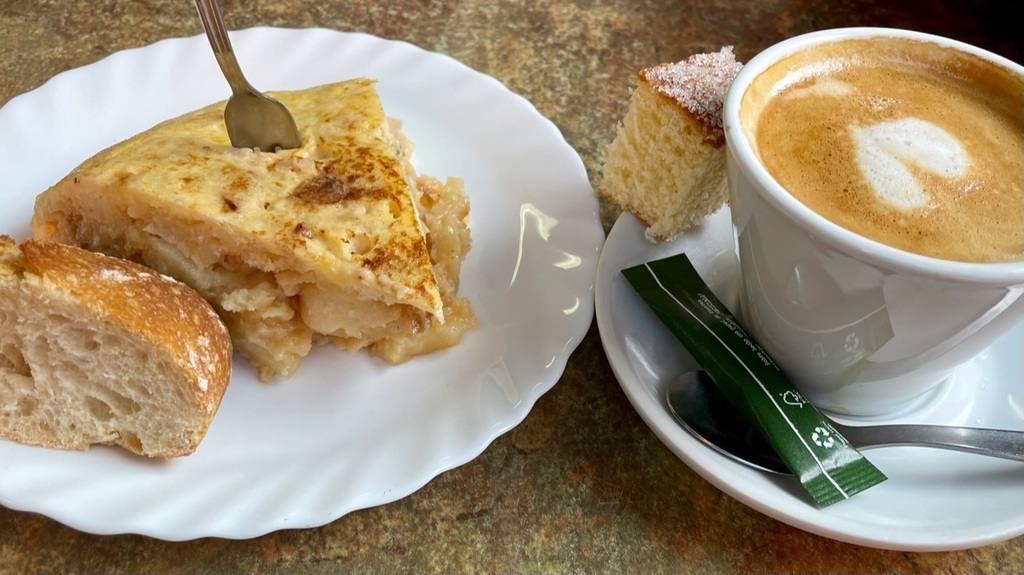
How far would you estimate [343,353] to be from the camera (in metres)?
1.61

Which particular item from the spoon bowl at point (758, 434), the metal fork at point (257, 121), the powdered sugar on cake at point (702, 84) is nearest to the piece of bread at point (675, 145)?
the powdered sugar on cake at point (702, 84)

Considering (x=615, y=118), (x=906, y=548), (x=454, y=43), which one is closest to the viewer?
(x=906, y=548)

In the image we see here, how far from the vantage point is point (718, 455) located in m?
1.33

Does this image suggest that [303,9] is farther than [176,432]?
Yes

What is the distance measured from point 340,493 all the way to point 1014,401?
4.28ft

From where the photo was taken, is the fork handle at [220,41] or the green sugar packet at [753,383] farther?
the fork handle at [220,41]

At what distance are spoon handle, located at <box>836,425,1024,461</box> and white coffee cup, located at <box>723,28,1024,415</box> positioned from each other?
0.08 m

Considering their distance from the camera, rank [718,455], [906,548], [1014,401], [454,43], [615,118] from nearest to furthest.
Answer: [906,548] < [718,455] < [1014,401] < [615,118] < [454,43]

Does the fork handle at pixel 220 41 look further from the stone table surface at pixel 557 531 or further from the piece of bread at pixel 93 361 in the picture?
the stone table surface at pixel 557 531

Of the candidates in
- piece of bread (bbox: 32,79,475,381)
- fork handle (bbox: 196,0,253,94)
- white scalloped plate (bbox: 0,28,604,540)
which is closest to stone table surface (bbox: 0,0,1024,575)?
white scalloped plate (bbox: 0,28,604,540)

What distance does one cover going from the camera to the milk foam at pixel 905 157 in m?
1.31

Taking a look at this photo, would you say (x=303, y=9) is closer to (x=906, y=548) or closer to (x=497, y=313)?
(x=497, y=313)

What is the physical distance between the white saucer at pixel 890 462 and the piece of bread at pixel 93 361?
2.61 ft

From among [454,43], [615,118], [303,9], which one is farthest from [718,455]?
[303,9]
